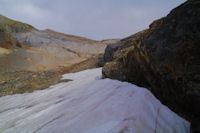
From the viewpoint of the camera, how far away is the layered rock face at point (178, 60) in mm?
1169

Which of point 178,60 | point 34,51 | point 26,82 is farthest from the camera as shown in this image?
point 34,51

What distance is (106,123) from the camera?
3.58 feet

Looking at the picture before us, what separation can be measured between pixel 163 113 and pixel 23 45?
20484mm

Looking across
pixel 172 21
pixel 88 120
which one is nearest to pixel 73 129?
pixel 88 120

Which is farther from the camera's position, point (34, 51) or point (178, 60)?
point (34, 51)

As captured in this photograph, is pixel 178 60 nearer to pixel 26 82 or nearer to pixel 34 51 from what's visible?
pixel 26 82

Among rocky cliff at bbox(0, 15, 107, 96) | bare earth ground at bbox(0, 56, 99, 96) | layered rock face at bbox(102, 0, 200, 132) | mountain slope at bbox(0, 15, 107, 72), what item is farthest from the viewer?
mountain slope at bbox(0, 15, 107, 72)

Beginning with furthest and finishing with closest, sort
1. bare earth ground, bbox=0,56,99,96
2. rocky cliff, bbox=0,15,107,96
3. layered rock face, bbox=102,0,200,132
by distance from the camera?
rocky cliff, bbox=0,15,107,96 < bare earth ground, bbox=0,56,99,96 < layered rock face, bbox=102,0,200,132

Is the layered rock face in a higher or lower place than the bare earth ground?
higher

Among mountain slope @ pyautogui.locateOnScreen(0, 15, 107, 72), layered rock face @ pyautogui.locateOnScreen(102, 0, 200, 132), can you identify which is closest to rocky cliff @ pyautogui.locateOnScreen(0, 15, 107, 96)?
mountain slope @ pyautogui.locateOnScreen(0, 15, 107, 72)

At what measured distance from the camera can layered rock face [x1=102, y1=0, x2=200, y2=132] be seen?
1.17 metres

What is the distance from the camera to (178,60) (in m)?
1.30

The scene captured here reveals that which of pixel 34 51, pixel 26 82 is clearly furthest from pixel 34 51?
pixel 26 82

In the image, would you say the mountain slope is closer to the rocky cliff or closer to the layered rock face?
the rocky cliff
